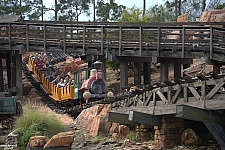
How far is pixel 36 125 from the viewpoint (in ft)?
57.8

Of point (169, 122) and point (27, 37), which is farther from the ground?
point (27, 37)

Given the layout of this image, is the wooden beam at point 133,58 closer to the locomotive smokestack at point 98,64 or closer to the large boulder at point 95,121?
the locomotive smokestack at point 98,64

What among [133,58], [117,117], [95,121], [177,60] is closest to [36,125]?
[95,121]

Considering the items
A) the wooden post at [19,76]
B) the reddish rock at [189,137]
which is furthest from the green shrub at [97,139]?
the wooden post at [19,76]

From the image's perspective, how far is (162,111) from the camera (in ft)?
45.5

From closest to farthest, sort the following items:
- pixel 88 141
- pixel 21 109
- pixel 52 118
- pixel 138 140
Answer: pixel 138 140, pixel 88 141, pixel 52 118, pixel 21 109

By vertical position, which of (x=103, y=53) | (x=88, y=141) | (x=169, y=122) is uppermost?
(x=103, y=53)

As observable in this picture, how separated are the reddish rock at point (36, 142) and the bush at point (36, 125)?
0.77 meters

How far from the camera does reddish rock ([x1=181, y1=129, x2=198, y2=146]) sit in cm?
1394

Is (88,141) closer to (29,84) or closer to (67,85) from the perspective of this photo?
(67,85)

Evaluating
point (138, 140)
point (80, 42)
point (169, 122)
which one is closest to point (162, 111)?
point (169, 122)

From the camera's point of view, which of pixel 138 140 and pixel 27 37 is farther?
pixel 27 37

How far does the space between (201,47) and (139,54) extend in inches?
129

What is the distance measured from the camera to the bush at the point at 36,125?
1723cm
